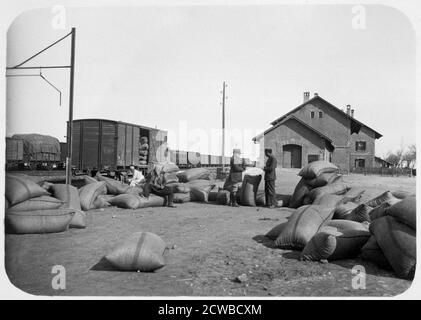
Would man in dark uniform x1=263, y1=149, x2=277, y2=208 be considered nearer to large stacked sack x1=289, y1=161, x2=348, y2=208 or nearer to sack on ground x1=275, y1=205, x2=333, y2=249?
large stacked sack x1=289, y1=161, x2=348, y2=208

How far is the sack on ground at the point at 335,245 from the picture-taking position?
3367 millimetres

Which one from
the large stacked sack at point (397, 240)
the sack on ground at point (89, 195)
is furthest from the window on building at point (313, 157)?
the sack on ground at point (89, 195)

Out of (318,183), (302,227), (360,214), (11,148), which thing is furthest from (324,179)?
(11,148)

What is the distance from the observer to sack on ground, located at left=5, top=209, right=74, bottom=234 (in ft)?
13.5

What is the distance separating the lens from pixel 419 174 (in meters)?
3.51

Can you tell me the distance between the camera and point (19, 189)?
14.0 ft

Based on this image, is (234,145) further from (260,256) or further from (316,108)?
(316,108)

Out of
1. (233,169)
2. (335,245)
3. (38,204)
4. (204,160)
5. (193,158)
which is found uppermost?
(193,158)

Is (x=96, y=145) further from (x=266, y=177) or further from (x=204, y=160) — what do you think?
(x=266, y=177)

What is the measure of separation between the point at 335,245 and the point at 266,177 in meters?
3.81

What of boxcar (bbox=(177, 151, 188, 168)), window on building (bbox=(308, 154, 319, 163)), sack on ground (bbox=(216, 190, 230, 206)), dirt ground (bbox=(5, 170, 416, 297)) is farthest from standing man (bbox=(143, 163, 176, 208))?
boxcar (bbox=(177, 151, 188, 168))
